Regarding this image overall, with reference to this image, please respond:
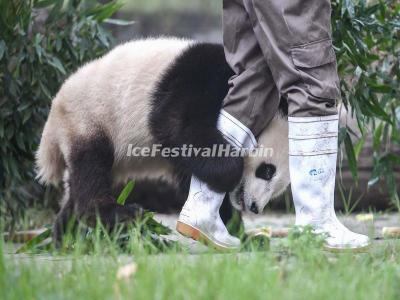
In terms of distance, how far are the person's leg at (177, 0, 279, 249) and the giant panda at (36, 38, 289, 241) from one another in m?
0.07

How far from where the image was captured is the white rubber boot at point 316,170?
3334mm

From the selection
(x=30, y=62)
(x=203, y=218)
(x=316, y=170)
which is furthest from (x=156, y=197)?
(x=316, y=170)

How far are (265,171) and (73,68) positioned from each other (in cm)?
193

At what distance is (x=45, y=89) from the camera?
16.1 feet

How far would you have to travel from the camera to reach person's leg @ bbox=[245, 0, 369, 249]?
3.28 meters

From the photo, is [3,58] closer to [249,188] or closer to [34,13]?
[34,13]

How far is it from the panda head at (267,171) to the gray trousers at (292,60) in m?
0.18

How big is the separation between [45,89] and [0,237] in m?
2.09

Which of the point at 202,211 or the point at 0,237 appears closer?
the point at 0,237

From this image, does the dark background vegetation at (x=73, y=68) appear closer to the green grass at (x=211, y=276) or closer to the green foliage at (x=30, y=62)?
the green foliage at (x=30, y=62)

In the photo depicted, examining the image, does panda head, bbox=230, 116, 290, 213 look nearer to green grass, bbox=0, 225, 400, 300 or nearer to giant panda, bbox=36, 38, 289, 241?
giant panda, bbox=36, 38, 289, 241

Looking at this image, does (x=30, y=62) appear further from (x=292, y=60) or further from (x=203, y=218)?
(x=292, y=60)

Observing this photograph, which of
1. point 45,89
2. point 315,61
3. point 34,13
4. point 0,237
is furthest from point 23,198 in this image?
point 315,61

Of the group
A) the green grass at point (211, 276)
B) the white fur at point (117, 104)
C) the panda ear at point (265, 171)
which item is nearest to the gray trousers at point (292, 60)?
the panda ear at point (265, 171)
